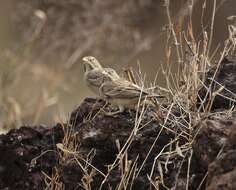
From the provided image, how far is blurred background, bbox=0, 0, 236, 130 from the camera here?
8.84 metres

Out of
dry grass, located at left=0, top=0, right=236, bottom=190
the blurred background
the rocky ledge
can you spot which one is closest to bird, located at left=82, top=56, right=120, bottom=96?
the rocky ledge

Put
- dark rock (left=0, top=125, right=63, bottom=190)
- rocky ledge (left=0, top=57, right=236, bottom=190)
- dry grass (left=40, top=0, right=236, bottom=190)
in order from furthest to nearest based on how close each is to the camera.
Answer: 1. dark rock (left=0, top=125, right=63, bottom=190)
2. dry grass (left=40, top=0, right=236, bottom=190)
3. rocky ledge (left=0, top=57, right=236, bottom=190)

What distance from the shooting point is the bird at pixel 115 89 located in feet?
13.0

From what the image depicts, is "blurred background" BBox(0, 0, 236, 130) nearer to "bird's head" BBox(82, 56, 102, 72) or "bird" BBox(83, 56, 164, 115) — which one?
"bird's head" BBox(82, 56, 102, 72)

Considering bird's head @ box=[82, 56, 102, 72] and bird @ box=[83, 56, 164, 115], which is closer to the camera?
bird @ box=[83, 56, 164, 115]

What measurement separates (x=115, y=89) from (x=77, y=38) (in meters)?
5.33

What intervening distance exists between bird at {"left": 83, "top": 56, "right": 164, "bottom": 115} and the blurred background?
4111 mm

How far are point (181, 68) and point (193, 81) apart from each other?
0.29 metres

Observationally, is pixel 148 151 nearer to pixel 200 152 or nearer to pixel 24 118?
pixel 200 152

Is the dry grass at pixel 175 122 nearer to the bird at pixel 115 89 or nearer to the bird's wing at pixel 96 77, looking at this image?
the bird at pixel 115 89

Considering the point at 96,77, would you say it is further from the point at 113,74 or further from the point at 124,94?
the point at 124,94

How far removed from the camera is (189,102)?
13.0ft

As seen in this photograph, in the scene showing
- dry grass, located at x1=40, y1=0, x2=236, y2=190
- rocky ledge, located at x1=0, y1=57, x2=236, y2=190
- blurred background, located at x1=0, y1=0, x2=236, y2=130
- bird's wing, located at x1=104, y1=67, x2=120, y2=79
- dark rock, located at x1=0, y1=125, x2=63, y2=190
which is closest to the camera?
rocky ledge, located at x1=0, y1=57, x2=236, y2=190

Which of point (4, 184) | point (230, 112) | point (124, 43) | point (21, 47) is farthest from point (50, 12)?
point (230, 112)
